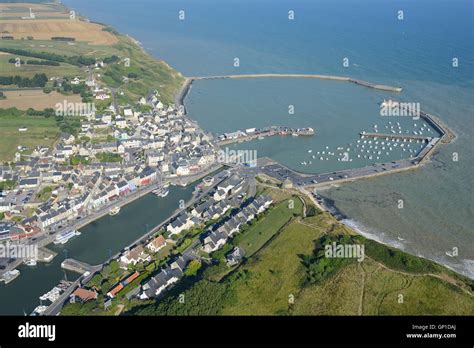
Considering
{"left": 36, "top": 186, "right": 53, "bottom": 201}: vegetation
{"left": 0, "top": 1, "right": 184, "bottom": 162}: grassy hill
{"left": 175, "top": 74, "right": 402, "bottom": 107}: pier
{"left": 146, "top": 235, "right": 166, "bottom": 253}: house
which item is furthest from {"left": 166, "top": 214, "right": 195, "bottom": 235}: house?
{"left": 175, "top": 74, "right": 402, "bottom": 107}: pier

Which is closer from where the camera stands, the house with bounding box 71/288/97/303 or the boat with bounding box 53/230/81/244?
the house with bounding box 71/288/97/303

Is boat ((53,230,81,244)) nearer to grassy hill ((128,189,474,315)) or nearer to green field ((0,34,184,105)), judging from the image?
grassy hill ((128,189,474,315))

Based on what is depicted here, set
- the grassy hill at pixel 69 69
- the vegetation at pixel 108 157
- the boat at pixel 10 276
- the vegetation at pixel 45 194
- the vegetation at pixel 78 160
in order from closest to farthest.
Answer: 1. the boat at pixel 10 276
2. the vegetation at pixel 45 194
3. the vegetation at pixel 78 160
4. the vegetation at pixel 108 157
5. the grassy hill at pixel 69 69

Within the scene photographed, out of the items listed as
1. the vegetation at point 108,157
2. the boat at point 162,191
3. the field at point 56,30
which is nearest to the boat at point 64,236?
the boat at point 162,191

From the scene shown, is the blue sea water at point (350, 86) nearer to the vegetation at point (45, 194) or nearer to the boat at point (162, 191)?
the boat at point (162, 191)

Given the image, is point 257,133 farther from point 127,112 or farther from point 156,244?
point 156,244
